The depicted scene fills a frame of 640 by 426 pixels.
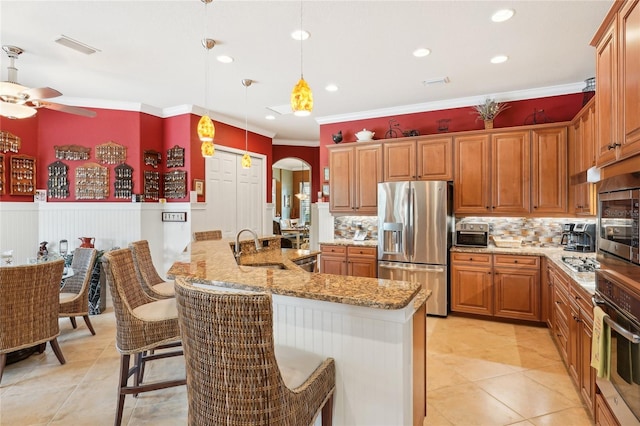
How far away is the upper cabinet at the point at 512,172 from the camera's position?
13.0 feet

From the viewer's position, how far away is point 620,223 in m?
1.74

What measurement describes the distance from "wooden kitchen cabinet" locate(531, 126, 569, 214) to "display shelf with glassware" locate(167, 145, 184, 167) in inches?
186

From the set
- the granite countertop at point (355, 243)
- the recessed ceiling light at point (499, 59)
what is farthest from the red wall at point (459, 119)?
the granite countertop at point (355, 243)

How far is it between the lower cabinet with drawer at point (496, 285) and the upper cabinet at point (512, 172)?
2.06 feet

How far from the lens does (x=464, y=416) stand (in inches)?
90.1

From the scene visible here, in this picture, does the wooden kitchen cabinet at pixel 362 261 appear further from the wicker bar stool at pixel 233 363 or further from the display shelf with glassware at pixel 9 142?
the display shelf with glassware at pixel 9 142

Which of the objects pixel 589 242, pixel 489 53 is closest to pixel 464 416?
pixel 589 242

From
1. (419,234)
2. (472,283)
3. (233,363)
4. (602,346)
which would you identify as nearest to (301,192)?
(419,234)

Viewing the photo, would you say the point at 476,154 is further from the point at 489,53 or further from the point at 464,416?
the point at 464,416

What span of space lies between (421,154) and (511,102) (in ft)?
4.29

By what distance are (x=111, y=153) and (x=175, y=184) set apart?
37.1 inches

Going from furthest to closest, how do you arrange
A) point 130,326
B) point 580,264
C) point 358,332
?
point 580,264
point 130,326
point 358,332

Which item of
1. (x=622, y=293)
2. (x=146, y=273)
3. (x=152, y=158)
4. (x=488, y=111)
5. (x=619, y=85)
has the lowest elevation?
(x=146, y=273)

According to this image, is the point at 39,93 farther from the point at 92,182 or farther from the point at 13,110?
the point at 92,182
